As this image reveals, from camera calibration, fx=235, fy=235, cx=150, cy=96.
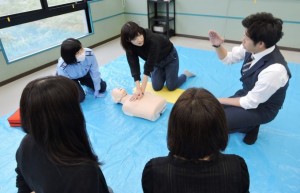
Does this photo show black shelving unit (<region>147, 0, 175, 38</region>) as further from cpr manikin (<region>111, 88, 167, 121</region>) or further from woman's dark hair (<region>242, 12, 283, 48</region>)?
woman's dark hair (<region>242, 12, 283, 48</region>)

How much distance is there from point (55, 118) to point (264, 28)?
1.31 m

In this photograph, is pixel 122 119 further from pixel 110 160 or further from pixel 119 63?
pixel 119 63

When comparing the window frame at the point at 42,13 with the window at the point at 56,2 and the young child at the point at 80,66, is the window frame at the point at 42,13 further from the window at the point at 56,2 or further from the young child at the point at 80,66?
the young child at the point at 80,66

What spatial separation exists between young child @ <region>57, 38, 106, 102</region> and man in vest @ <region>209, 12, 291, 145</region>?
119 cm

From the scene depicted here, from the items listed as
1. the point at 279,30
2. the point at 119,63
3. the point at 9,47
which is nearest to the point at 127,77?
the point at 119,63

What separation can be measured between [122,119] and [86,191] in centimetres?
144

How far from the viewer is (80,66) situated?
7.72ft

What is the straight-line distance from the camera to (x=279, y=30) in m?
1.44

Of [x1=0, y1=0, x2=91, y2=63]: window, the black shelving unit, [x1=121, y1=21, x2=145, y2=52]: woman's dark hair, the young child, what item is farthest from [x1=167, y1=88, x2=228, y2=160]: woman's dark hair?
the black shelving unit

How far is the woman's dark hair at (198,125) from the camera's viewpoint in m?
0.63

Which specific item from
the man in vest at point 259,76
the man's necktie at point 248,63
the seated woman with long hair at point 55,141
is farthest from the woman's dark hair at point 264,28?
the seated woman with long hair at point 55,141

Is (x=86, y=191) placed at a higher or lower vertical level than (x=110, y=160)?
higher

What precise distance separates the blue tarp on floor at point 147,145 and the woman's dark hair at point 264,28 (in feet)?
2.66

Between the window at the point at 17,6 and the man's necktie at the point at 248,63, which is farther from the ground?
the window at the point at 17,6
